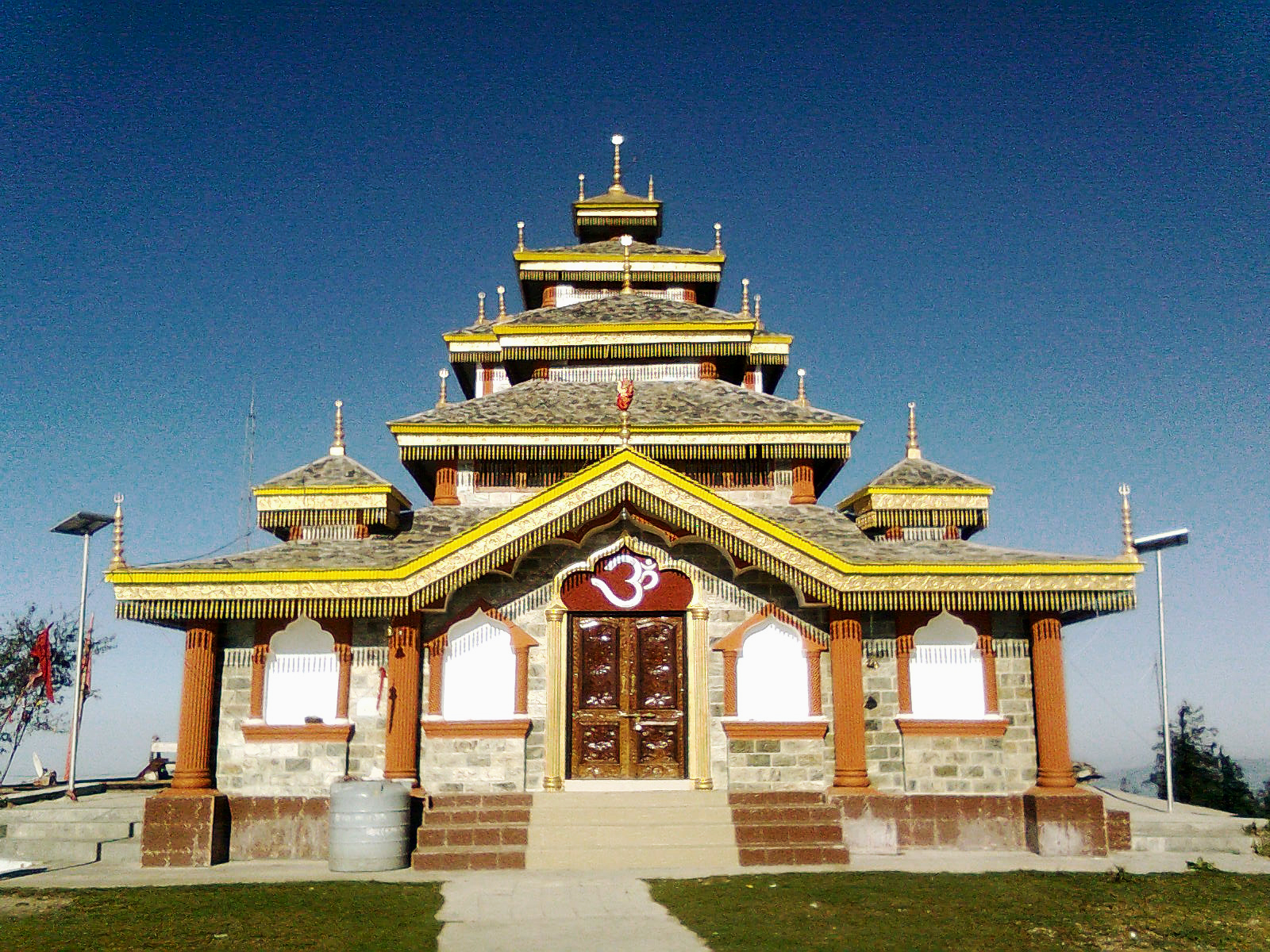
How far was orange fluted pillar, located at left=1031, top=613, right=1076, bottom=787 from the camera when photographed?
A: 16375mm

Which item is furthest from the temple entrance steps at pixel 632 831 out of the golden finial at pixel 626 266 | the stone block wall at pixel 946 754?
the golden finial at pixel 626 266

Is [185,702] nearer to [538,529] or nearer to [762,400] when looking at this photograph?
[538,529]

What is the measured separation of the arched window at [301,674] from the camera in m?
16.9

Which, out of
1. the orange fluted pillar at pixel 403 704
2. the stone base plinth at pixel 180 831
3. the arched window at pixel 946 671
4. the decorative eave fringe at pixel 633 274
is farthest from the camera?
the decorative eave fringe at pixel 633 274

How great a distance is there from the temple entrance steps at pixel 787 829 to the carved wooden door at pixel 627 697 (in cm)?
155

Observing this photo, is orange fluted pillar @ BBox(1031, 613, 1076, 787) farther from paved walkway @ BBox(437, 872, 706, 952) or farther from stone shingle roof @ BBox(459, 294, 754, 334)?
stone shingle roof @ BBox(459, 294, 754, 334)

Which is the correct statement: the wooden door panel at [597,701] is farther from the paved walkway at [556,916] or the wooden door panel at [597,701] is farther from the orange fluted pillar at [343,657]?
the orange fluted pillar at [343,657]

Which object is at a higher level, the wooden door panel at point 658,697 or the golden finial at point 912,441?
the golden finial at point 912,441

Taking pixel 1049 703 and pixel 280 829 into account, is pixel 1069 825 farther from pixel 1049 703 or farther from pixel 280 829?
pixel 280 829

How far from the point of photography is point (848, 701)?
1658cm

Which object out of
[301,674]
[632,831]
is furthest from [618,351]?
[632,831]

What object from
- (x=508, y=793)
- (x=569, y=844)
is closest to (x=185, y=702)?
(x=508, y=793)

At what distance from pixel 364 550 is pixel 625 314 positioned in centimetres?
801

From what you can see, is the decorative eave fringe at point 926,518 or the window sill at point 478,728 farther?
the decorative eave fringe at point 926,518
